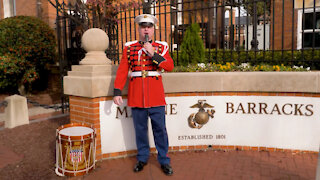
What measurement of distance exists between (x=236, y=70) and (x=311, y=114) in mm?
1304

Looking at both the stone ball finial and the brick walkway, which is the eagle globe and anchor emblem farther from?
the stone ball finial

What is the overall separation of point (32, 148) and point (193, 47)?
134 inches

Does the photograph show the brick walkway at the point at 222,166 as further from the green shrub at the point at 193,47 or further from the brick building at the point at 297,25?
the brick building at the point at 297,25

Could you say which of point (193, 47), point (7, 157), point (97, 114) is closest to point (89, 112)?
point (97, 114)

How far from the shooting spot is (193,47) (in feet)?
17.4

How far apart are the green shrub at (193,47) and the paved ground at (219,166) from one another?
5.85ft

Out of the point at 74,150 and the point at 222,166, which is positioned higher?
the point at 74,150

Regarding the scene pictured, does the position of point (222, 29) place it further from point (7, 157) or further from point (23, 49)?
point (23, 49)

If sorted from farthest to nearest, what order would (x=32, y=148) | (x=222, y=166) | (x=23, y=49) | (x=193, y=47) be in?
1. (x=23, y=49)
2. (x=193, y=47)
3. (x=32, y=148)
4. (x=222, y=166)

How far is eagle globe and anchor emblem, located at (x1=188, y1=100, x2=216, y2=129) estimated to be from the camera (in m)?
4.39

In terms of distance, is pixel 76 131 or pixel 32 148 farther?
pixel 32 148

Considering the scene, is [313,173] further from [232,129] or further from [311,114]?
[232,129]

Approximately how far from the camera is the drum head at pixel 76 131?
367cm

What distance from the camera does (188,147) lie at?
4527 millimetres
